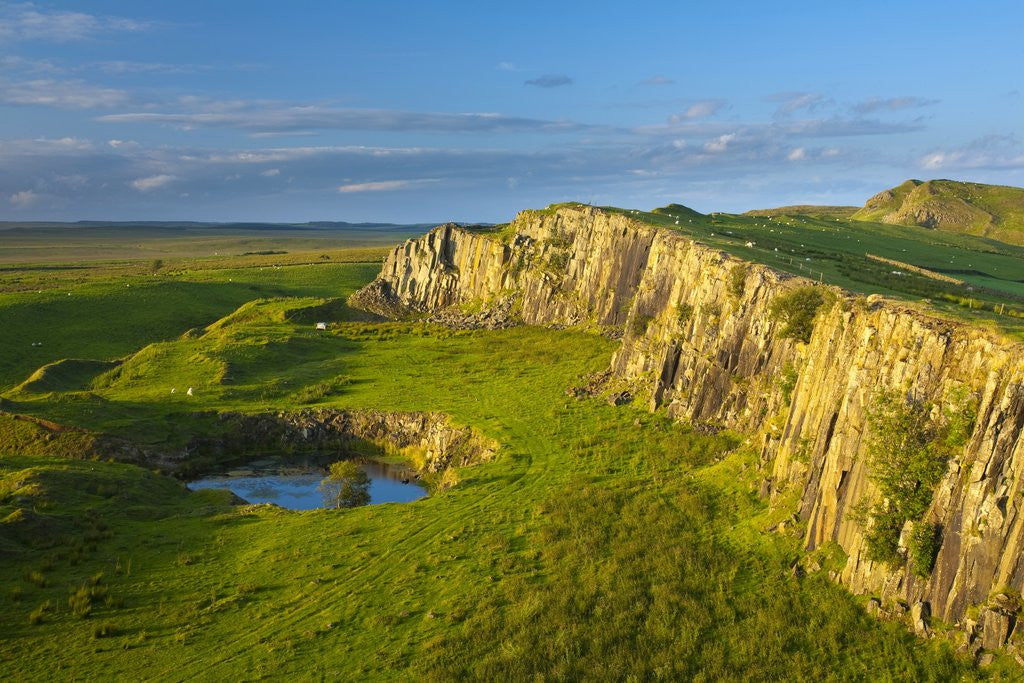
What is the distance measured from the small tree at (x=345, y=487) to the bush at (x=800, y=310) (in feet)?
93.7

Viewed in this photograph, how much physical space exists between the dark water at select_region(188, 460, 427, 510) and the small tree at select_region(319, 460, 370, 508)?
2.84ft

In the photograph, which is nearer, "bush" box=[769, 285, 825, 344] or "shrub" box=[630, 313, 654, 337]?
"bush" box=[769, 285, 825, 344]

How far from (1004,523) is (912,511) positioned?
362 centimetres

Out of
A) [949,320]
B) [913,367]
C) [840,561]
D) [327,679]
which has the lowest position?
[327,679]

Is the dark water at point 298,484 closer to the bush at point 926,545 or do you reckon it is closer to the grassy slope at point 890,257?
the grassy slope at point 890,257

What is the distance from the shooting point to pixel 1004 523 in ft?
77.2

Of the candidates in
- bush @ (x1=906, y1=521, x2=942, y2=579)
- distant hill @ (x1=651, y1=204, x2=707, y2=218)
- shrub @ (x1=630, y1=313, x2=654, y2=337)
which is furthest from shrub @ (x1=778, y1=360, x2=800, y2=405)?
distant hill @ (x1=651, y1=204, x2=707, y2=218)

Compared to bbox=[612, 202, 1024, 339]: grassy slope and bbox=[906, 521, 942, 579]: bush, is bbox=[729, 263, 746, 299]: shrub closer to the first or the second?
bbox=[612, 202, 1024, 339]: grassy slope

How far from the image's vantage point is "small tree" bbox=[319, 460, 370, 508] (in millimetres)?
48969

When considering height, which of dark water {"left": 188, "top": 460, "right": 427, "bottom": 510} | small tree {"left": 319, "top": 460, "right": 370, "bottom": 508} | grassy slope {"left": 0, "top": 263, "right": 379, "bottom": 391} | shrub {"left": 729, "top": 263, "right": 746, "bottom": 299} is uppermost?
shrub {"left": 729, "top": 263, "right": 746, "bottom": 299}

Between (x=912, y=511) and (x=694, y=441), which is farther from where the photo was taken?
(x=694, y=441)

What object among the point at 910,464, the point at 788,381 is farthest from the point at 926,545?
the point at 788,381

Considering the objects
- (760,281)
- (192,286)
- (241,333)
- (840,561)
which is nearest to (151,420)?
(241,333)

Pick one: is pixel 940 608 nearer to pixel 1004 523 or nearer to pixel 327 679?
pixel 1004 523
